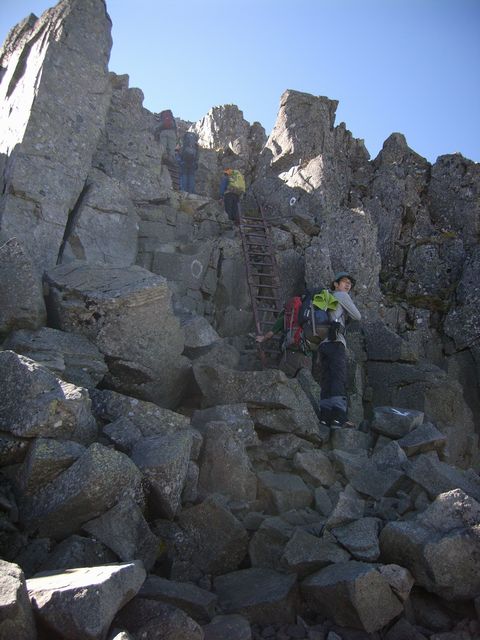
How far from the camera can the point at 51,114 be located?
42.8 ft

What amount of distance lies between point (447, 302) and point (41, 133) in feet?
38.6

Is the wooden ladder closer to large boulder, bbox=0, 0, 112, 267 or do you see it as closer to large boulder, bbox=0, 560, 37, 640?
large boulder, bbox=0, 0, 112, 267

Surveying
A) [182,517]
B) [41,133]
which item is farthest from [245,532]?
[41,133]

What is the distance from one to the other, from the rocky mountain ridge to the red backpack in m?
0.82

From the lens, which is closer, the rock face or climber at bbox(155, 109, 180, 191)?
the rock face

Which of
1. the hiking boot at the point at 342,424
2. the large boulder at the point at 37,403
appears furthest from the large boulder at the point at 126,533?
the hiking boot at the point at 342,424

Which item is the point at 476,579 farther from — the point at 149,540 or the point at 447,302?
the point at 447,302

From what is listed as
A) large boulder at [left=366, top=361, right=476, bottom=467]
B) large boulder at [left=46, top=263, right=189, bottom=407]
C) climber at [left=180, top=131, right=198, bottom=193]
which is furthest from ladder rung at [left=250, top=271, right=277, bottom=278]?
climber at [left=180, top=131, right=198, bottom=193]

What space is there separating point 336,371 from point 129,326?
4041 millimetres

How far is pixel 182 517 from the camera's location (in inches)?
259

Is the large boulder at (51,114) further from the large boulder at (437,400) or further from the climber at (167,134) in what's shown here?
the large boulder at (437,400)

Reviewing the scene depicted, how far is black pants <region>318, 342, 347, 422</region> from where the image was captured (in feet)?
32.7

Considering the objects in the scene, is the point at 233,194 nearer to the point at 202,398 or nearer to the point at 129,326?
the point at 129,326

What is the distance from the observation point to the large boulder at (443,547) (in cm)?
568
